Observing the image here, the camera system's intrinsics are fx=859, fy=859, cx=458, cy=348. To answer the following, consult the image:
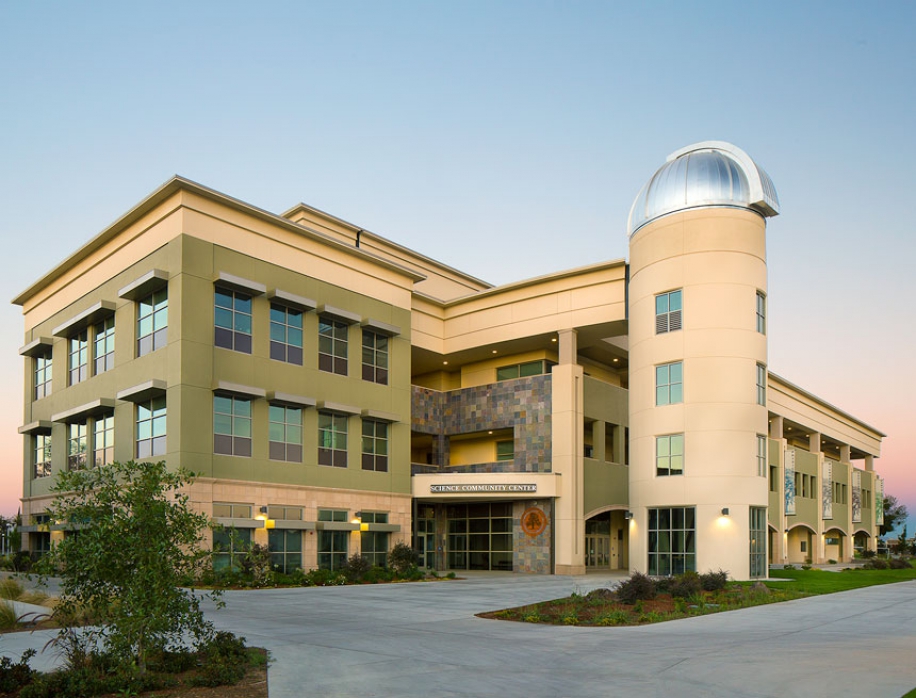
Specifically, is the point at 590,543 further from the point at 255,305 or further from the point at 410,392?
the point at 255,305

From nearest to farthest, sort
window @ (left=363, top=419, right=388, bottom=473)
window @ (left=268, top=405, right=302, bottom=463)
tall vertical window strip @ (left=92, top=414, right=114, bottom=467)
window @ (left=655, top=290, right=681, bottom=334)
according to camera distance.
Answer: window @ (left=268, top=405, right=302, bottom=463) < window @ (left=655, top=290, right=681, bottom=334) < tall vertical window strip @ (left=92, top=414, right=114, bottom=467) < window @ (left=363, top=419, right=388, bottom=473)

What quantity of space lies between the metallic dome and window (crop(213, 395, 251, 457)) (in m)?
19.5

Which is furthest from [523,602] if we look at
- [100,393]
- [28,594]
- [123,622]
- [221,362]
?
[100,393]

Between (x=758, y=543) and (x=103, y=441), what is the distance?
28928 mm

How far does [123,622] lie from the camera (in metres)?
10.8

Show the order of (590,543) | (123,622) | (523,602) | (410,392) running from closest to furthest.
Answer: (123,622) → (523,602) → (410,392) → (590,543)

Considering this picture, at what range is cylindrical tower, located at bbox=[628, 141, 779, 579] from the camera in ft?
117

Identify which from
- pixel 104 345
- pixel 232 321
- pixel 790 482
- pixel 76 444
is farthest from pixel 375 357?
pixel 790 482

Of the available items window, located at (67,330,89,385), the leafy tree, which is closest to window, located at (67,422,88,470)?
window, located at (67,330,89,385)

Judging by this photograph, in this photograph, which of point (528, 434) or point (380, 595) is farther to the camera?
point (528, 434)

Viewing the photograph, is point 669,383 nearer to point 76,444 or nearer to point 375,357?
point 375,357

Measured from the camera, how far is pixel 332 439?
129 feet

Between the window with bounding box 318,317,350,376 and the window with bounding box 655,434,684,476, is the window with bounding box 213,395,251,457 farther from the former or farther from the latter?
the window with bounding box 655,434,684,476

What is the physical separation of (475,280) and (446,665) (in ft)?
147
